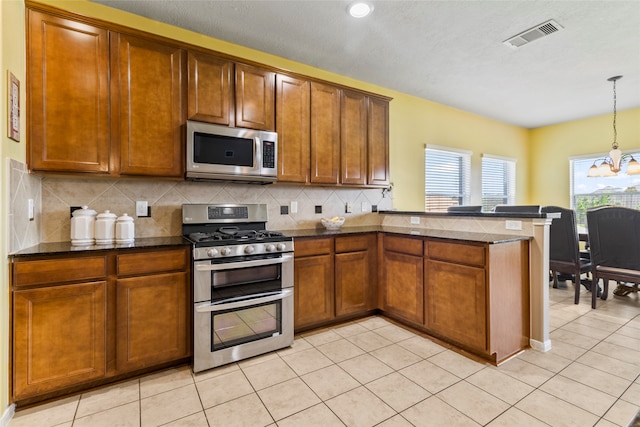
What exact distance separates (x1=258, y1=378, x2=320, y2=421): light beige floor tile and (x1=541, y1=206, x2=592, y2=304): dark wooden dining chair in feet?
11.3

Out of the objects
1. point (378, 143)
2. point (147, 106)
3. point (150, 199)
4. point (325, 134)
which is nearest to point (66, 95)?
point (147, 106)

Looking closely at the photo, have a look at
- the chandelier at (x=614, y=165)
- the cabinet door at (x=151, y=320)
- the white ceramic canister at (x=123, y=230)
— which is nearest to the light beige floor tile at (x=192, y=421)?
the cabinet door at (x=151, y=320)

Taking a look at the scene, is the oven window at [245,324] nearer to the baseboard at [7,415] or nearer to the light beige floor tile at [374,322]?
the light beige floor tile at [374,322]

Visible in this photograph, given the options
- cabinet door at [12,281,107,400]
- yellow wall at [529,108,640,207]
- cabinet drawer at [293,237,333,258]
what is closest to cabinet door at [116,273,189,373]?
cabinet door at [12,281,107,400]

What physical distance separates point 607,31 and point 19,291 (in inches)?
194

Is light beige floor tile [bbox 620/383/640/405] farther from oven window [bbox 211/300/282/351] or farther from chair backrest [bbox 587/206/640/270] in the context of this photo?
oven window [bbox 211/300/282/351]

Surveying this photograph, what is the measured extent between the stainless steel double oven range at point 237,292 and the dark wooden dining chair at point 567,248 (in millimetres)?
3274

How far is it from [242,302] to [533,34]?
3.49 meters

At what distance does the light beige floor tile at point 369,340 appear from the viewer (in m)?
2.61

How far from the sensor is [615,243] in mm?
3354

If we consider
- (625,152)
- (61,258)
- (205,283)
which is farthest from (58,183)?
(625,152)

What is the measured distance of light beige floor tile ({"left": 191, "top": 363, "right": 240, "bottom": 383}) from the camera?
2.16 m

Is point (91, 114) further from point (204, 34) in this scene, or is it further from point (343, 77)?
point (343, 77)

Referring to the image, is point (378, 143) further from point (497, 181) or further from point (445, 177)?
point (497, 181)
